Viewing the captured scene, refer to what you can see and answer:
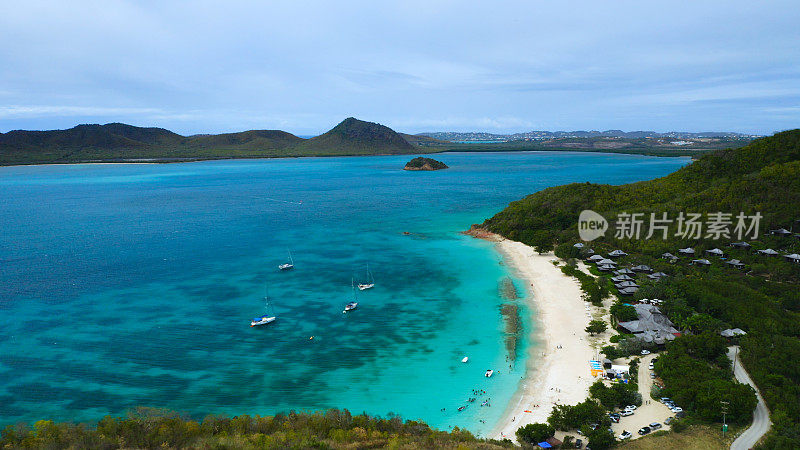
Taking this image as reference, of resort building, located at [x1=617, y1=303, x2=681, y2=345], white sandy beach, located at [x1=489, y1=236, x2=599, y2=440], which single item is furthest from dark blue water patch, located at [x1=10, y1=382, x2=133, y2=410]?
resort building, located at [x1=617, y1=303, x2=681, y2=345]

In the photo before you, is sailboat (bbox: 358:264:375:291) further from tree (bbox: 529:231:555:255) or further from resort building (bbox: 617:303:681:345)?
resort building (bbox: 617:303:681:345)

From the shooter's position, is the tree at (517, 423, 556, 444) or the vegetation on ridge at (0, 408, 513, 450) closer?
the vegetation on ridge at (0, 408, 513, 450)

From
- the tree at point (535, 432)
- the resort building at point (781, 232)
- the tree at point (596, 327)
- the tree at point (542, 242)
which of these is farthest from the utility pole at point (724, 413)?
the resort building at point (781, 232)

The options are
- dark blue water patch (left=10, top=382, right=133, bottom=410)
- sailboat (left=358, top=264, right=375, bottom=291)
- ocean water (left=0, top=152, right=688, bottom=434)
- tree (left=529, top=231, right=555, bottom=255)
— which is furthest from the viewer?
tree (left=529, top=231, right=555, bottom=255)

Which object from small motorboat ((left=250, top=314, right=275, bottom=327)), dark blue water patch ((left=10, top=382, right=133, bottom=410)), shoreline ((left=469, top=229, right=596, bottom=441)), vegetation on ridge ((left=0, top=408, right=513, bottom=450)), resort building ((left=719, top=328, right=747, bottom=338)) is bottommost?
shoreline ((left=469, top=229, right=596, bottom=441))

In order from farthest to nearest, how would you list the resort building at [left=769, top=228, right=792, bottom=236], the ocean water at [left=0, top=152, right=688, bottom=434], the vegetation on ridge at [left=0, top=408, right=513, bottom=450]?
the resort building at [left=769, top=228, right=792, bottom=236], the ocean water at [left=0, top=152, right=688, bottom=434], the vegetation on ridge at [left=0, top=408, right=513, bottom=450]

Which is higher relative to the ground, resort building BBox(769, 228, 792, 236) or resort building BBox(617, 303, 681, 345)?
resort building BBox(769, 228, 792, 236)

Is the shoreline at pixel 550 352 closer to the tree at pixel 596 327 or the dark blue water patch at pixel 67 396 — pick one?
the tree at pixel 596 327

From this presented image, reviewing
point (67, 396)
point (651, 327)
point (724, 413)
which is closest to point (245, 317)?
point (67, 396)
